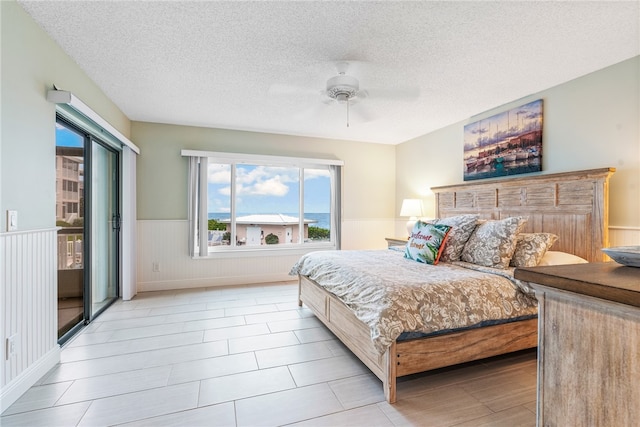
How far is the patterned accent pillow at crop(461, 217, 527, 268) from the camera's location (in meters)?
2.38

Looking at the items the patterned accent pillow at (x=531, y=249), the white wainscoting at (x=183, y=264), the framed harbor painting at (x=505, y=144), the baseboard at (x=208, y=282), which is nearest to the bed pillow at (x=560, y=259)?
the patterned accent pillow at (x=531, y=249)

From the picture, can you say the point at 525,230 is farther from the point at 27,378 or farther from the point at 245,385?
the point at 27,378

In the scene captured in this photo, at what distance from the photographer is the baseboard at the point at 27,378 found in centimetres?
163

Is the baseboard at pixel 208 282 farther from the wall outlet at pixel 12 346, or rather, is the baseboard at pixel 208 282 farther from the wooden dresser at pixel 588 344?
the wooden dresser at pixel 588 344

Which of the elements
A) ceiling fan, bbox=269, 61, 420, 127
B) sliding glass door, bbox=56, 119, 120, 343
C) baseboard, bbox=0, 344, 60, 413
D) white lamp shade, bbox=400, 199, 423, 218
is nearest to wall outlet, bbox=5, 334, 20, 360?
baseboard, bbox=0, 344, 60, 413

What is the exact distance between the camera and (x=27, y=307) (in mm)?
1845

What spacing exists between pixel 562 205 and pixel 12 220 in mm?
4039

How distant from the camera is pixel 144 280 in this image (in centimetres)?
405

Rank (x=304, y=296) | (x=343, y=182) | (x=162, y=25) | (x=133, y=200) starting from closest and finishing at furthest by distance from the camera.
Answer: (x=162, y=25) < (x=304, y=296) < (x=133, y=200) < (x=343, y=182)

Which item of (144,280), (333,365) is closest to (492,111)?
(333,365)

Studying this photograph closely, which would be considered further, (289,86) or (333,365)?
(289,86)

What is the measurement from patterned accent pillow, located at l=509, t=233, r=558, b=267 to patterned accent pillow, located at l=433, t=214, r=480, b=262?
0.40 meters

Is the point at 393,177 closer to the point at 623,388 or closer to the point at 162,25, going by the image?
the point at 162,25

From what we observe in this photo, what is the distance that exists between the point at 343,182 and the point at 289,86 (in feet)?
7.64
